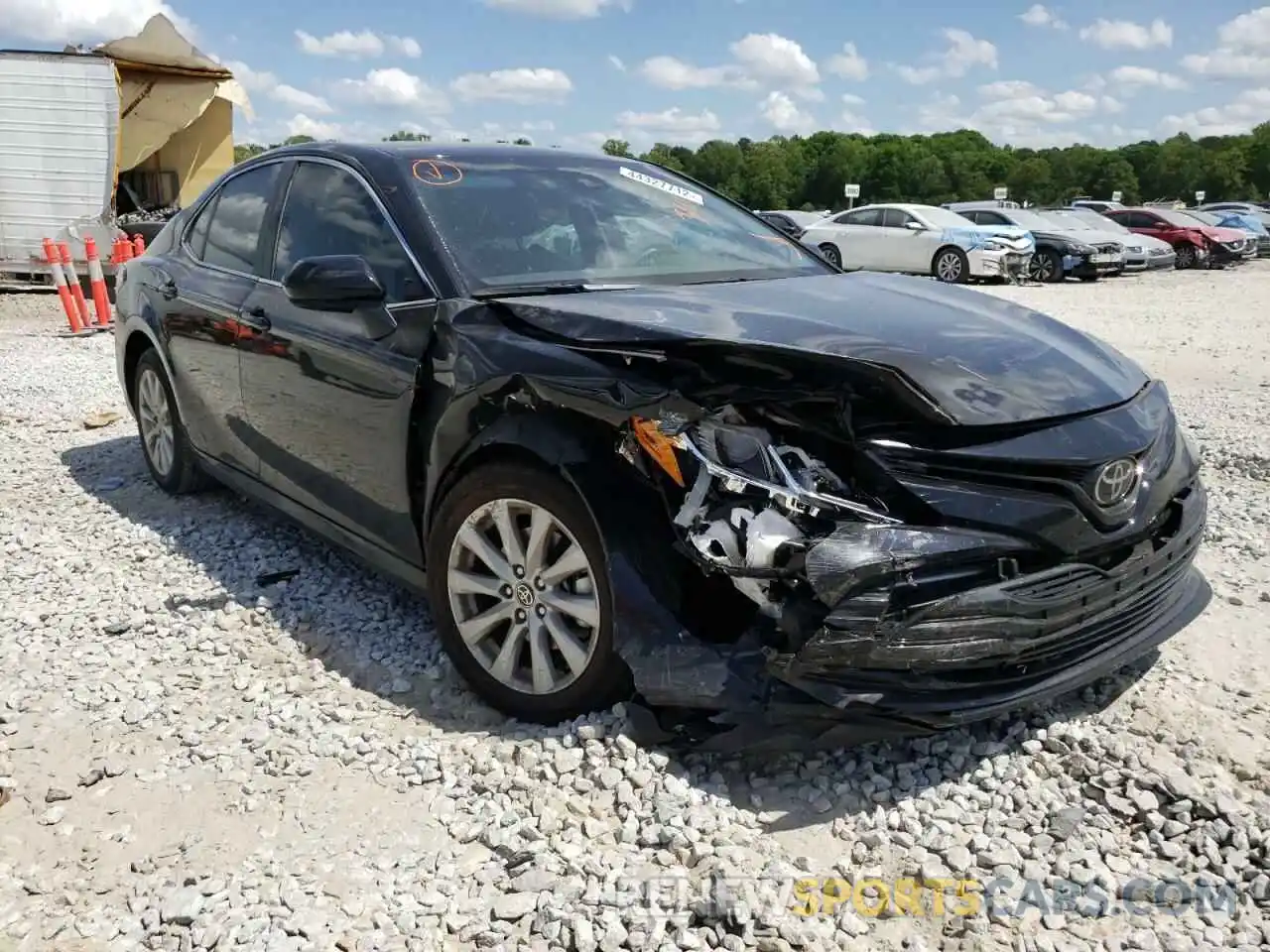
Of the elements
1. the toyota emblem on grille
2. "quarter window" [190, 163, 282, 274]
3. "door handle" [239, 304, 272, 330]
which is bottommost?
the toyota emblem on grille

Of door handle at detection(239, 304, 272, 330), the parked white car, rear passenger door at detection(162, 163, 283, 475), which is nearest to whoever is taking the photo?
door handle at detection(239, 304, 272, 330)

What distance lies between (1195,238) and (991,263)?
10171 millimetres

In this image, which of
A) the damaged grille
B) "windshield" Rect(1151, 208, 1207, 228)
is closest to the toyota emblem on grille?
the damaged grille

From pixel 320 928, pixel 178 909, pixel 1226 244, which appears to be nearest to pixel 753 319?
pixel 320 928

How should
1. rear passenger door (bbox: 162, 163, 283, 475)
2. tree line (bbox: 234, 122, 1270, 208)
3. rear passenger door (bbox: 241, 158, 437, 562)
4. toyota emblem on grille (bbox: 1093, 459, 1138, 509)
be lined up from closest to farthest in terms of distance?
toyota emblem on grille (bbox: 1093, 459, 1138, 509)
rear passenger door (bbox: 241, 158, 437, 562)
rear passenger door (bbox: 162, 163, 283, 475)
tree line (bbox: 234, 122, 1270, 208)

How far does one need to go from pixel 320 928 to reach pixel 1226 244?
94.2 ft

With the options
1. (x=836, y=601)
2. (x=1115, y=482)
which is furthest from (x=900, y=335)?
(x=836, y=601)

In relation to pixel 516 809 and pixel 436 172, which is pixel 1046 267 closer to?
pixel 436 172

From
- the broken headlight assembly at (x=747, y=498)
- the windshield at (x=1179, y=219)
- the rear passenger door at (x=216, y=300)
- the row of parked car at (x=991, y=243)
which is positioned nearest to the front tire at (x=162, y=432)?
the rear passenger door at (x=216, y=300)

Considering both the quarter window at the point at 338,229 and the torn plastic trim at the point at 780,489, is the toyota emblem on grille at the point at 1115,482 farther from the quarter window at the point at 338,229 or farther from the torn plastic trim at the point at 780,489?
the quarter window at the point at 338,229

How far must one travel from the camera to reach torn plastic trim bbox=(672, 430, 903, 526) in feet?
8.25

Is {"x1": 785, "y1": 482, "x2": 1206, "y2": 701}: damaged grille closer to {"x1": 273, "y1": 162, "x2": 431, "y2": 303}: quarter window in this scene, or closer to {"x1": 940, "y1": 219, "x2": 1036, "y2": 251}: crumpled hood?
{"x1": 273, "y1": 162, "x2": 431, "y2": 303}: quarter window

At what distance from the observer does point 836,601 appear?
8.02 feet

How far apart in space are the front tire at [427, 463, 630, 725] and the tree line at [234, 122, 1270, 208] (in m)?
73.2
